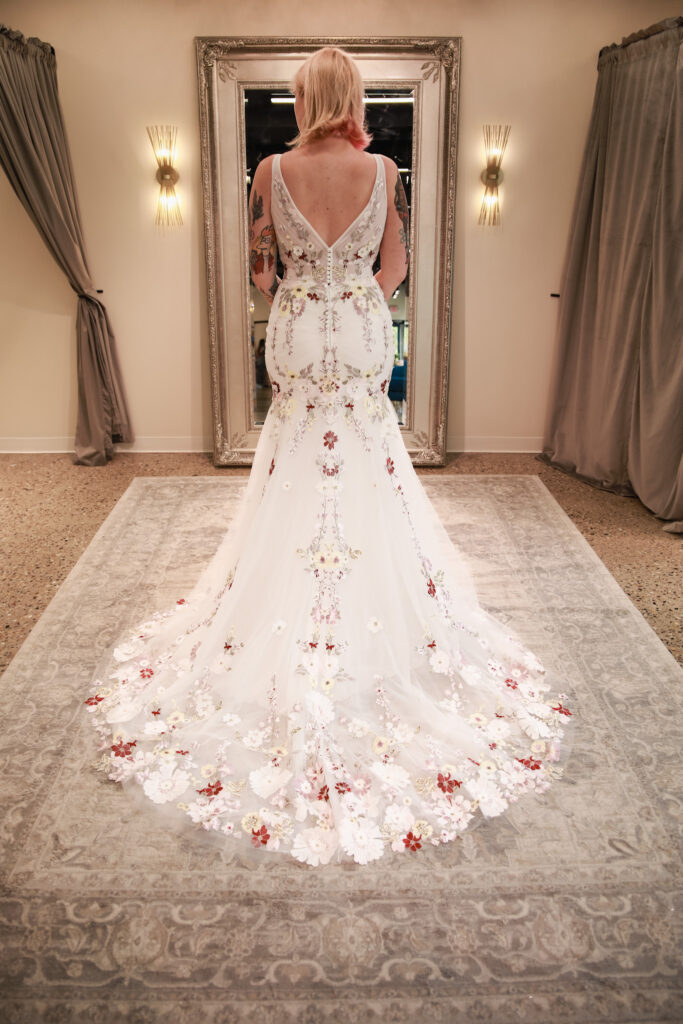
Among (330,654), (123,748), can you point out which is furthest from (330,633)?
(123,748)

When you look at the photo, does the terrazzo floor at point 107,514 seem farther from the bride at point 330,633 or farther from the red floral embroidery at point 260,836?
the red floral embroidery at point 260,836

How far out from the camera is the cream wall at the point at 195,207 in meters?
4.34

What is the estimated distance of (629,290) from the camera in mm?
4199

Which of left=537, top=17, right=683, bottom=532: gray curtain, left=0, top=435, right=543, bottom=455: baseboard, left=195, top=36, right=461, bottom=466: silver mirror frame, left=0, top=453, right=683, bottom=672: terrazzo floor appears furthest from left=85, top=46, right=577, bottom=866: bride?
left=0, top=435, right=543, bottom=455: baseboard

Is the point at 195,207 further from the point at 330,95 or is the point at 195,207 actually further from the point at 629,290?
the point at 330,95

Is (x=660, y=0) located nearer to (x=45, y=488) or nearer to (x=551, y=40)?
(x=551, y=40)

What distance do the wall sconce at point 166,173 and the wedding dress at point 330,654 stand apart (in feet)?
8.74

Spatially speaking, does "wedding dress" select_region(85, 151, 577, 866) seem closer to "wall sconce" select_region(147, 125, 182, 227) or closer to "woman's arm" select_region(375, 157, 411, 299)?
"woman's arm" select_region(375, 157, 411, 299)

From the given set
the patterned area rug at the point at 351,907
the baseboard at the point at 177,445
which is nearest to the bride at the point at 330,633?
the patterned area rug at the point at 351,907

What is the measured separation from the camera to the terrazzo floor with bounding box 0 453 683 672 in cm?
319

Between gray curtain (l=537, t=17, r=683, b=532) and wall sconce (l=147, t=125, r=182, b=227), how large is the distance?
7.73 feet

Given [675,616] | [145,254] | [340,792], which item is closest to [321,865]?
[340,792]

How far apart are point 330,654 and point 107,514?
218cm

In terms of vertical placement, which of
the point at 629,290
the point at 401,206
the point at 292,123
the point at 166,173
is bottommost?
the point at 629,290
